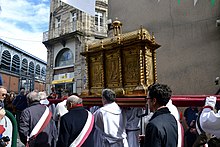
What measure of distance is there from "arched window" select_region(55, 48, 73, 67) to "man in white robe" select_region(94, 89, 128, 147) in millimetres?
15973

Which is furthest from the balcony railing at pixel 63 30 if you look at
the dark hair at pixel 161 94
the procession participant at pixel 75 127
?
the dark hair at pixel 161 94

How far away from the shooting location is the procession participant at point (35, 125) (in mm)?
3367

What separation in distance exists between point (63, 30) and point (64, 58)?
241 cm

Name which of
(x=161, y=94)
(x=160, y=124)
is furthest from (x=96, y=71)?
(x=160, y=124)

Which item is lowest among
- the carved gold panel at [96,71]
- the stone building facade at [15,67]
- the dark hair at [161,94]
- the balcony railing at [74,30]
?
the dark hair at [161,94]

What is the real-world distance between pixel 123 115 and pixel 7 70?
1762cm

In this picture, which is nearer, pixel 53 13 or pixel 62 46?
pixel 62 46

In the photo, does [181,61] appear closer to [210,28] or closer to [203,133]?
[210,28]

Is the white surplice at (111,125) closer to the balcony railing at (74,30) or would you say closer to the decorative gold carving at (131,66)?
the decorative gold carving at (131,66)

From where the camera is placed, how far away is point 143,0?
7.58 metres

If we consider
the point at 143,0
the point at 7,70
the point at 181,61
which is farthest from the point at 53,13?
the point at 181,61

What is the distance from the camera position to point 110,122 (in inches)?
137

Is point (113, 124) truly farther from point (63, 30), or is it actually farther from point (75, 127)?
point (63, 30)

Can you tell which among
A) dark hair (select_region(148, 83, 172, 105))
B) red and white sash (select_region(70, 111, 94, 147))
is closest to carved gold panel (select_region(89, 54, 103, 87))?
red and white sash (select_region(70, 111, 94, 147))
